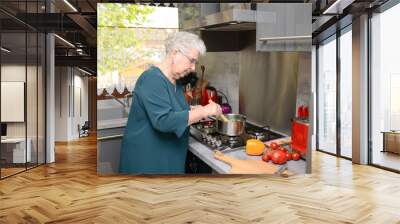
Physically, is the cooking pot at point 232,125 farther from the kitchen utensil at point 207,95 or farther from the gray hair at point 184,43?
the gray hair at point 184,43

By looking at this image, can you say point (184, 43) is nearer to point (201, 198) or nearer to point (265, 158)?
point (265, 158)

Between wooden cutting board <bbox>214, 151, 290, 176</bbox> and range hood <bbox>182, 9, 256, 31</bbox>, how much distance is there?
1.66 m

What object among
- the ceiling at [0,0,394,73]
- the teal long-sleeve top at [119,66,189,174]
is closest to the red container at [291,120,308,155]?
the teal long-sleeve top at [119,66,189,174]

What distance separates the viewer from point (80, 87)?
1529cm

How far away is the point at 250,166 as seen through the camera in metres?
5.05

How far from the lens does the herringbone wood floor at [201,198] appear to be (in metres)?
3.24

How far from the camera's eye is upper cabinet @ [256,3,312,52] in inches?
196

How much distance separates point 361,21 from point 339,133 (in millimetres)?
2370

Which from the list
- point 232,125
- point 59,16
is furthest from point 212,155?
point 59,16

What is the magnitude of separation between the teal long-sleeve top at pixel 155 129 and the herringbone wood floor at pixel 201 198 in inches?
9.1

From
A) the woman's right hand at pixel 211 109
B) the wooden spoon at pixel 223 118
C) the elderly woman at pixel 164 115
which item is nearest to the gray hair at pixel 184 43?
the elderly woman at pixel 164 115

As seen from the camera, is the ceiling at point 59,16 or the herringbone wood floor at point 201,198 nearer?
the herringbone wood floor at point 201,198

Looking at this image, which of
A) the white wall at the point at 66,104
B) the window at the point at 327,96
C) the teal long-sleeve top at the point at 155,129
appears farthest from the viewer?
the white wall at the point at 66,104

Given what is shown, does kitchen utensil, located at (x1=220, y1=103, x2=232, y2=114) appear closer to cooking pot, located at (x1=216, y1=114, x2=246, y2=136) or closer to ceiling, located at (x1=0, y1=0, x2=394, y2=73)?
cooking pot, located at (x1=216, y1=114, x2=246, y2=136)
